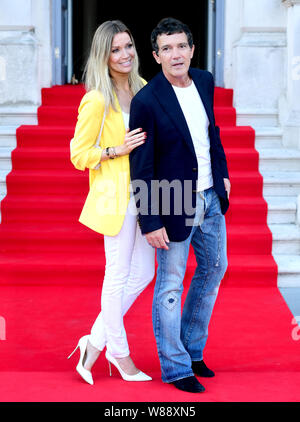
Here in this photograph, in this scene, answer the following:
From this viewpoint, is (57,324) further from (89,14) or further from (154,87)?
(89,14)

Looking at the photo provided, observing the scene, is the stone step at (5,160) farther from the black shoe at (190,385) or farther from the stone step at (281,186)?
the black shoe at (190,385)

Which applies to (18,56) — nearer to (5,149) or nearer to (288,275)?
(5,149)

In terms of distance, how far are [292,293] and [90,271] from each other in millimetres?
A: 1586

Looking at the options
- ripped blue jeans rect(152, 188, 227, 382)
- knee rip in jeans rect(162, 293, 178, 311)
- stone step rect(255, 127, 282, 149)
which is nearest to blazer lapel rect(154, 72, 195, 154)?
ripped blue jeans rect(152, 188, 227, 382)

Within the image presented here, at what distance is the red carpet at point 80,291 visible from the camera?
3.22 m

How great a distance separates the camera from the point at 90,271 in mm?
5332

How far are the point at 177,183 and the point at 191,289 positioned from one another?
23.9 inches

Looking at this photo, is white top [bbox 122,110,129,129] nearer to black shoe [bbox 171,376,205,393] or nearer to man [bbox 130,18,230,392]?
man [bbox 130,18,230,392]

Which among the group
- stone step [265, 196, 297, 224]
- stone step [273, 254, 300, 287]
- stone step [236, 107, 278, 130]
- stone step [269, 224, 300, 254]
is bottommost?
stone step [273, 254, 300, 287]

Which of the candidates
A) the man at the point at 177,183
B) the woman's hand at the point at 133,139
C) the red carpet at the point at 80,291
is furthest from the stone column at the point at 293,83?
the woman's hand at the point at 133,139

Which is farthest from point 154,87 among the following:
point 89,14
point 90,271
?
point 89,14

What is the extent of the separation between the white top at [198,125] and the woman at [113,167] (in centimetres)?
28

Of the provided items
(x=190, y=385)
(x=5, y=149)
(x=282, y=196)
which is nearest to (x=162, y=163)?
(x=190, y=385)

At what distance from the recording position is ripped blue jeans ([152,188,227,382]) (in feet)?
10.2
